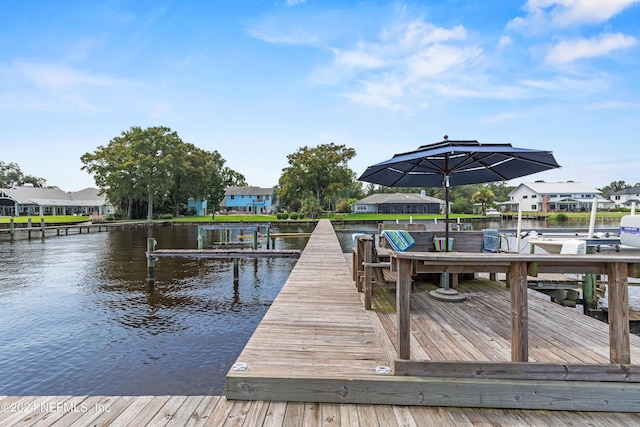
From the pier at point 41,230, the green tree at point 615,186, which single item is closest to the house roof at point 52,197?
the pier at point 41,230

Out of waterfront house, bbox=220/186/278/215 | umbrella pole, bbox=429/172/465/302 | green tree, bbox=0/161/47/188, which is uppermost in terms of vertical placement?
green tree, bbox=0/161/47/188

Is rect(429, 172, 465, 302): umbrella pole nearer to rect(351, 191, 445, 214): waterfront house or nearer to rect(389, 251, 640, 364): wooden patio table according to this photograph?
rect(389, 251, 640, 364): wooden patio table

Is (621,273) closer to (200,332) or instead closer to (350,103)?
(200,332)

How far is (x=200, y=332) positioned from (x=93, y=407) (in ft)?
15.4

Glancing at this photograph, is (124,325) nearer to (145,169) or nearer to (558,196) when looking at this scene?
(145,169)

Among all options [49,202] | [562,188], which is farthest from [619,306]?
[562,188]

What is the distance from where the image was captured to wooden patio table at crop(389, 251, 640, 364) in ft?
7.92

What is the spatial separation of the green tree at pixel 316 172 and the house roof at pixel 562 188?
1365 inches

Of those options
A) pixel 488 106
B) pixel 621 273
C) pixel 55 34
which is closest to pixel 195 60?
pixel 55 34

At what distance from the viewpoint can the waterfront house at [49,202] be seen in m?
46.6

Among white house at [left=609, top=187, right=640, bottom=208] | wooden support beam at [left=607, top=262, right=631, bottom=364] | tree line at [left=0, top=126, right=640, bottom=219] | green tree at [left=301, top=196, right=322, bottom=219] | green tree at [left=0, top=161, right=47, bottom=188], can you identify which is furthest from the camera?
green tree at [left=0, top=161, right=47, bottom=188]

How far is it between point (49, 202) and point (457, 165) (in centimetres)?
6209

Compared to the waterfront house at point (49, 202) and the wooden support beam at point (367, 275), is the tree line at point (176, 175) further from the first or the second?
the wooden support beam at point (367, 275)

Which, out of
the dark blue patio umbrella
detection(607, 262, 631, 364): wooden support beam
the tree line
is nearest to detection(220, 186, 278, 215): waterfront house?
the tree line
